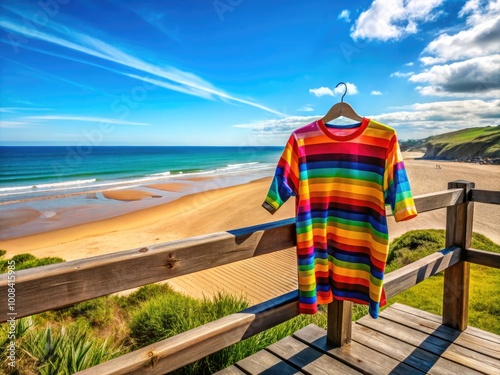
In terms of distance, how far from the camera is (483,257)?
260 cm

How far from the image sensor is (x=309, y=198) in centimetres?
179

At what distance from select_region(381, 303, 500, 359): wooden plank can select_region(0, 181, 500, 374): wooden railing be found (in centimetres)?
57

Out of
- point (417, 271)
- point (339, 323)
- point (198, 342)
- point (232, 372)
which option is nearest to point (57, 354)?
point (232, 372)

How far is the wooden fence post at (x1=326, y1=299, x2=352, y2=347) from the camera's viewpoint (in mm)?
2172

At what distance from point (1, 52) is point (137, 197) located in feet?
140

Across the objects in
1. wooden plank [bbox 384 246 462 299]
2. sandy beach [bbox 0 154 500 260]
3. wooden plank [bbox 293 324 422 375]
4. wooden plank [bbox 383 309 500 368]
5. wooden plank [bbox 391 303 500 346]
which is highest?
wooden plank [bbox 384 246 462 299]

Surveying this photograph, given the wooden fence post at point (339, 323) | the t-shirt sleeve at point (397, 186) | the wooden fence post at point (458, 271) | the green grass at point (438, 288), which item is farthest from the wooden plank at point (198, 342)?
the green grass at point (438, 288)

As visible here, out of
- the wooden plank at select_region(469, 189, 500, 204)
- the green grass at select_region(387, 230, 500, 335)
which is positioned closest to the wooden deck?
the wooden plank at select_region(469, 189, 500, 204)

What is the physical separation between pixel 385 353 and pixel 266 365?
2.86ft

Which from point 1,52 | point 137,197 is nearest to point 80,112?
point 1,52

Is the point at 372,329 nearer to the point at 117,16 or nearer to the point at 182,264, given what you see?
the point at 182,264

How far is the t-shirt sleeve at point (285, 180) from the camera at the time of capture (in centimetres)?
174

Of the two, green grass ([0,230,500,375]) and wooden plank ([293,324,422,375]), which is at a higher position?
wooden plank ([293,324,422,375])

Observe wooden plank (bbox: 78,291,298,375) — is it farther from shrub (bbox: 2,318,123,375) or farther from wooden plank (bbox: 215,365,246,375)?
shrub (bbox: 2,318,123,375)
